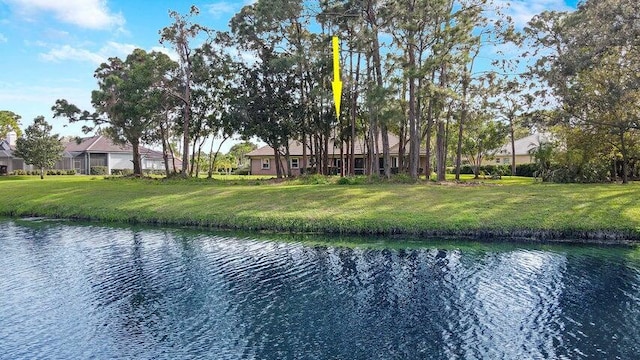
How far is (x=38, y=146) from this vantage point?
140 ft

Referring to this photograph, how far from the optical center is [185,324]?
8133 mm

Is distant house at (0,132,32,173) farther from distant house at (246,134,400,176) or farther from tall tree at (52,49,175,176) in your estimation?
distant house at (246,134,400,176)

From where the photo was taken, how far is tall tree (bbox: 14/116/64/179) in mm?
42531

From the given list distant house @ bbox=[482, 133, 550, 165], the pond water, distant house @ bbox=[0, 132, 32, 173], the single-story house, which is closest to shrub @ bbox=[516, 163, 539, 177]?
the single-story house

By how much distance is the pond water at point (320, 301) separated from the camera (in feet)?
23.5

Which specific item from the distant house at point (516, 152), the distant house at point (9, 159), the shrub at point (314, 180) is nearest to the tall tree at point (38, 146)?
the distant house at point (9, 159)

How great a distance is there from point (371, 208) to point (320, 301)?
9.88m

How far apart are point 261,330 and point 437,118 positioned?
81.8 ft

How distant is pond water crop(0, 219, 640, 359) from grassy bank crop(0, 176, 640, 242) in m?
1.60

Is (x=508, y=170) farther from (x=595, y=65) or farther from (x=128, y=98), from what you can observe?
(x=128, y=98)

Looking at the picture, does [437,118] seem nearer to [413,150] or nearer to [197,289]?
[413,150]

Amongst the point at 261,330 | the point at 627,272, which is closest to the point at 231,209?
the point at 261,330

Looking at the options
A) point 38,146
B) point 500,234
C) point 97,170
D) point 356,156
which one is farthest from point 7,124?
point 500,234

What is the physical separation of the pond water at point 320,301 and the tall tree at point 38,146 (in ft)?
106
